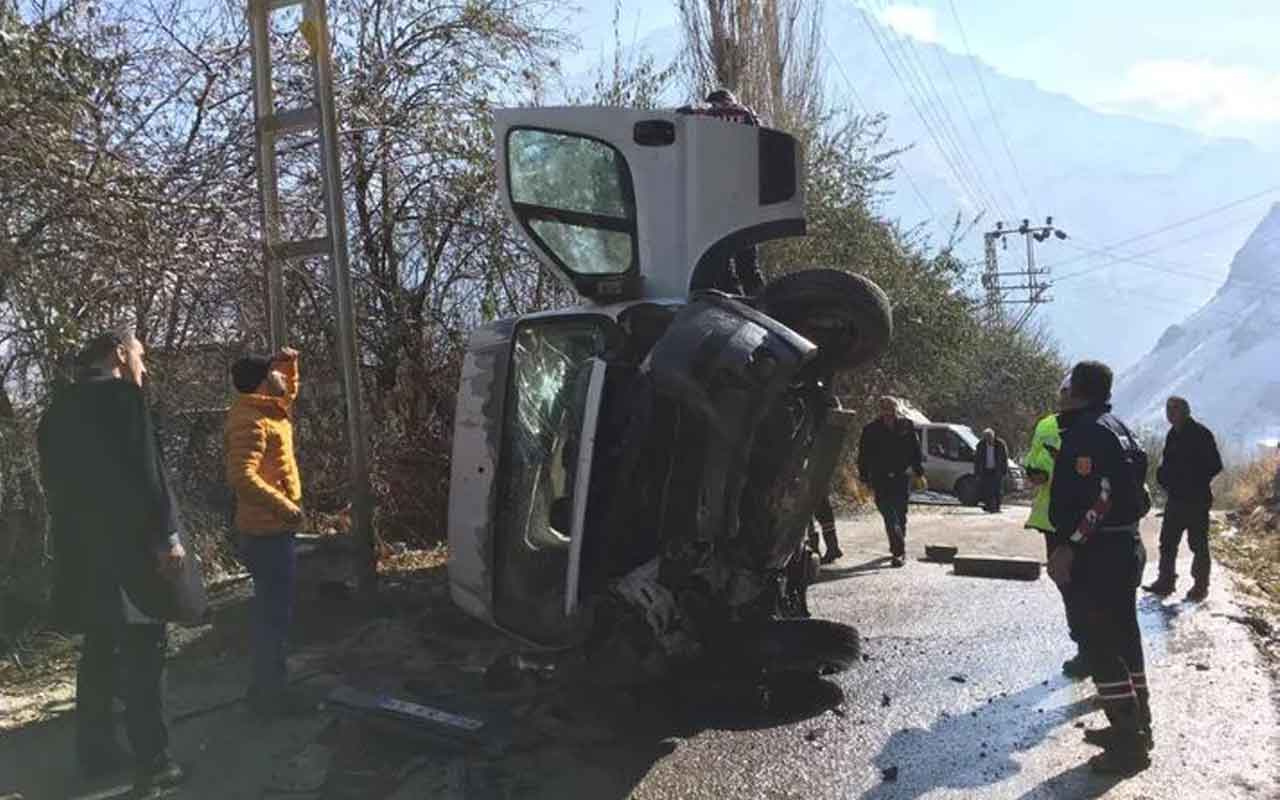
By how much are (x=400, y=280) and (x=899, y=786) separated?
7581 millimetres

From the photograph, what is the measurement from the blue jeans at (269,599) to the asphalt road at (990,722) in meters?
2.07

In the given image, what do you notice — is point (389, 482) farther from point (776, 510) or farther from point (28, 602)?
point (776, 510)

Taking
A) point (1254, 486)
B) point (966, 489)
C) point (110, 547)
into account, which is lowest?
point (966, 489)

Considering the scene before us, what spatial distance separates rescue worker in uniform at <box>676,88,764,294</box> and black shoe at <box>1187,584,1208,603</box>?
4.57 metres

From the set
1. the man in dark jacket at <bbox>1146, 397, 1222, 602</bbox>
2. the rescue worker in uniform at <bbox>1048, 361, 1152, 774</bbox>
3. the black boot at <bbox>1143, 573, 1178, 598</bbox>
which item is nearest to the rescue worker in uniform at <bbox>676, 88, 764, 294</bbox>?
the rescue worker in uniform at <bbox>1048, 361, 1152, 774</bbox>

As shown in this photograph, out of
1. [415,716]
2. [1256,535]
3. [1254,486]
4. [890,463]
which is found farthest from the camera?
[1254,486]

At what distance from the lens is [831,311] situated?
539 centimetres

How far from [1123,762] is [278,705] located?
3968 millimetres

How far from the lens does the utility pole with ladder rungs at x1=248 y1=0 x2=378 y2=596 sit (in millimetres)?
6680

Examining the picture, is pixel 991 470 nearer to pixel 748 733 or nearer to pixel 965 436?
pixel 965 436

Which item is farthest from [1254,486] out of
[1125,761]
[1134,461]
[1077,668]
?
[1125,761]

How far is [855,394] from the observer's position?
771 inches

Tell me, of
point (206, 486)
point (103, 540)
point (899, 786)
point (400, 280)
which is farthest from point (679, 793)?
point (400, 280)

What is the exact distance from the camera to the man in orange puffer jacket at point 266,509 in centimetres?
498
